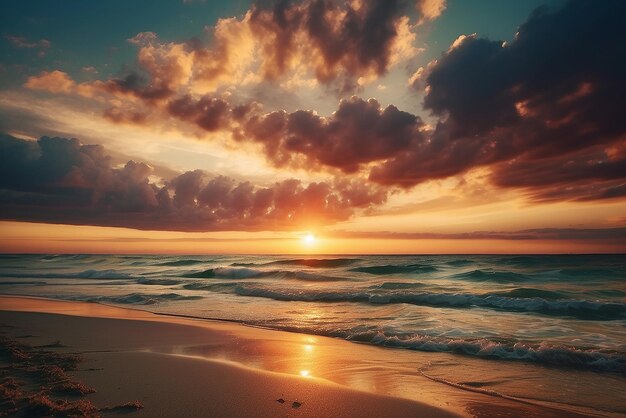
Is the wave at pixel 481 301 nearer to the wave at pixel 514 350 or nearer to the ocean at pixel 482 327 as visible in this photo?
the ocean at pixel 482 327

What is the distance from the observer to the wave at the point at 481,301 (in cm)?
1602

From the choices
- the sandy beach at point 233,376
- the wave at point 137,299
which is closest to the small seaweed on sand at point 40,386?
the sandy beach at point 233,376

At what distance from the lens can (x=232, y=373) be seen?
670 cm

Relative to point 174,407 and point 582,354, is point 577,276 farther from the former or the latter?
point 174,407

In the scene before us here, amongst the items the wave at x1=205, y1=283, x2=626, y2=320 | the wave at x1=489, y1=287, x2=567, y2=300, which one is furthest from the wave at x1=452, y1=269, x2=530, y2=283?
the wave at x1=205, y1=283, x2=626, y2=320

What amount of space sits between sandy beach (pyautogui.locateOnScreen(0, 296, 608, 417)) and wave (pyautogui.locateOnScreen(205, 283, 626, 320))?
33.1ft

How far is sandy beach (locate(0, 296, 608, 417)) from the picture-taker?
501cm

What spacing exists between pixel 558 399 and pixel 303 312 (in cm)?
1107

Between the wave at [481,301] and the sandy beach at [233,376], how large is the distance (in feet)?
33.1

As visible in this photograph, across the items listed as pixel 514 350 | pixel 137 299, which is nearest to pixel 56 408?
pixel 514 350

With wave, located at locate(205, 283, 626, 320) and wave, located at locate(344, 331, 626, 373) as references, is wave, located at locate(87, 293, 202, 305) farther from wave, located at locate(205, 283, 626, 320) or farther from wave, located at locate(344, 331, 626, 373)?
wave, located at locate(344, 331, 626, 373)

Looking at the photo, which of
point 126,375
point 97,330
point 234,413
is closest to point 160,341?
point 97,330

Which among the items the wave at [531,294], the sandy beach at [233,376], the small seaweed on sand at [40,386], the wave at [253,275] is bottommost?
the wave at [253,275]

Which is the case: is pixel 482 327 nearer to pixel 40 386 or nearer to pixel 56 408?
pixel 56 408
